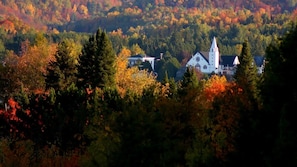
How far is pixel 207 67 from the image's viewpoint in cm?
11138

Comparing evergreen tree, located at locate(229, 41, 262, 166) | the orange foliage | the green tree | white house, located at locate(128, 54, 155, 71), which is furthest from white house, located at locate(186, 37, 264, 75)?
the green tree

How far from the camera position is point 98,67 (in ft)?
137

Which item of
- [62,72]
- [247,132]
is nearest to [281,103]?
[247,132]

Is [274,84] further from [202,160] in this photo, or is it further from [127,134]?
[127,134]

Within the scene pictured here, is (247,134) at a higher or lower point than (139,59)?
higher

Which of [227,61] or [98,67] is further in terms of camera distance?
[227,61]

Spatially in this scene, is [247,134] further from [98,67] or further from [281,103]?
[98,67]

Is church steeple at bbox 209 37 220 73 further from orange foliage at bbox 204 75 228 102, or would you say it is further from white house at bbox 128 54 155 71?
orange foliage at bbox 204 75 228 102

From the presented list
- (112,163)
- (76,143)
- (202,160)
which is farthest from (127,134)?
(76,143)

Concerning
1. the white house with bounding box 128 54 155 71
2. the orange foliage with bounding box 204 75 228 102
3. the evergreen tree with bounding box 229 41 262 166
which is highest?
the evergreen tree with bounding box 229 41 262 166

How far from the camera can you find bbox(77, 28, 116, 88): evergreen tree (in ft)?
136

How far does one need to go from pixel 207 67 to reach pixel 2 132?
262 ft

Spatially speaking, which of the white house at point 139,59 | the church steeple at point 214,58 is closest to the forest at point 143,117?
the church steeple at point 214,58

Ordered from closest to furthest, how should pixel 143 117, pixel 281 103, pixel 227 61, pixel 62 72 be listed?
1. pixel 281 103
2. pixel 143 117
3. pixel 62 72
4. pixel 227 61
